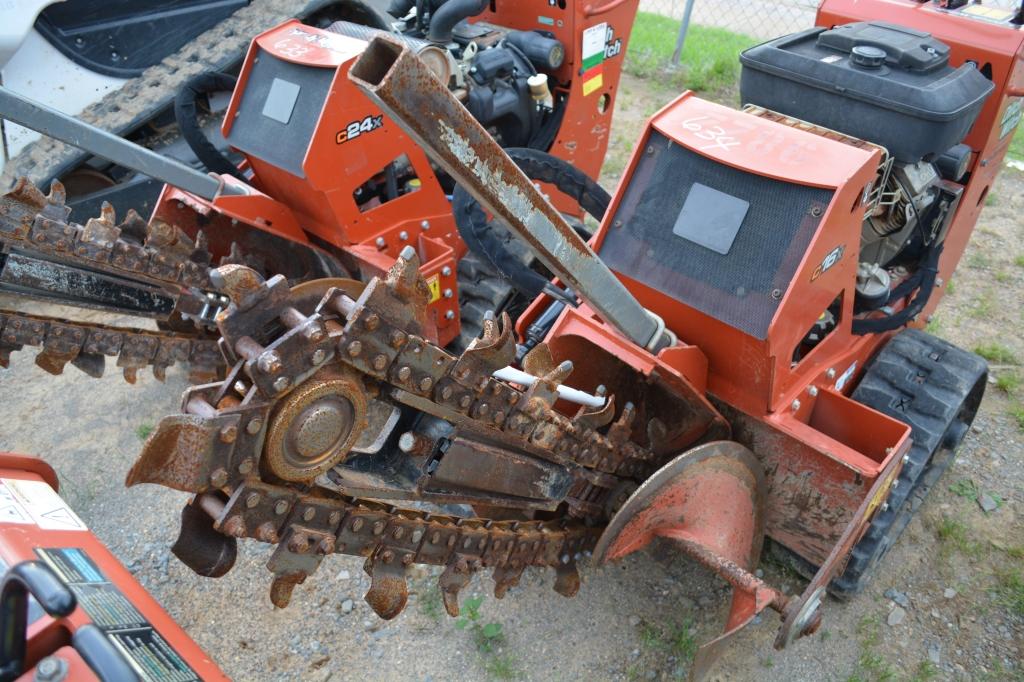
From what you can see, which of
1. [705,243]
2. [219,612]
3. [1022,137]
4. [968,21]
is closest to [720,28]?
[1022,137]

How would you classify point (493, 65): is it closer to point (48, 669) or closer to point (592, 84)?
Answer: point (592, 84)

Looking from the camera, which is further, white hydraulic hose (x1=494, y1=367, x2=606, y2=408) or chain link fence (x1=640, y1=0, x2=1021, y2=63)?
chain link fence (x1=640, y1=0, x2=1021, y2=63)

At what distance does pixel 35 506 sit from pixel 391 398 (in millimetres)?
1036

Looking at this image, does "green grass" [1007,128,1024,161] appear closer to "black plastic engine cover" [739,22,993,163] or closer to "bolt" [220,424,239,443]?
"black plastic engine cover" [739,22,993,163]

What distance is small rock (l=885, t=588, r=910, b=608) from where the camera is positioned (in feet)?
11.2

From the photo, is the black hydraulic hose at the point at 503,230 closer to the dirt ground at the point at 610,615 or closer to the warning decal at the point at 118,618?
the dirt ground at the point at 610,615

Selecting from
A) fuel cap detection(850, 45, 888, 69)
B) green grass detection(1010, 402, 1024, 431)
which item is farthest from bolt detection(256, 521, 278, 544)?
green grass detection(1010, 402, 1024, 431)

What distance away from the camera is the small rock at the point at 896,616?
3334 mm

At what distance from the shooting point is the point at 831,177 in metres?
2.58

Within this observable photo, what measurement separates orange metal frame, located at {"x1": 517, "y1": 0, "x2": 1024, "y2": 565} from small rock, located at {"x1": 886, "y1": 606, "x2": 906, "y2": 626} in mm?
513

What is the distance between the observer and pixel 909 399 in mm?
3330

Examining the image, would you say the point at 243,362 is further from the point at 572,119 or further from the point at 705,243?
the point at 572,119

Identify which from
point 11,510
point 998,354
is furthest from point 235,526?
point 998,354

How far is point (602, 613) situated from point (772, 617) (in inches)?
27.1
